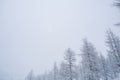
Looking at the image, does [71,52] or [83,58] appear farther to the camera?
[71,52]

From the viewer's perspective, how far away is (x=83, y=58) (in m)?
23.3

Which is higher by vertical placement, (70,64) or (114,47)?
(114,47)

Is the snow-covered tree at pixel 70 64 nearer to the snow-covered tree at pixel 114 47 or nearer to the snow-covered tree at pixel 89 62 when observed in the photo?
the snow-covered tree at pixel 89 62

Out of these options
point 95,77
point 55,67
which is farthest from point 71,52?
point 55,67

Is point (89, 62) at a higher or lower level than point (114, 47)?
lower

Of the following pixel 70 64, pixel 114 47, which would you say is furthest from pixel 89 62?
pixel 114 47

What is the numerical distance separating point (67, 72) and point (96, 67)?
785cm

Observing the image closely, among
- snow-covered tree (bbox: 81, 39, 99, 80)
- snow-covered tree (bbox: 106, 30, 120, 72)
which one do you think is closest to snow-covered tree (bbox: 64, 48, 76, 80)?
snow-covered tree (bbox: 81, 39, 99, 80)

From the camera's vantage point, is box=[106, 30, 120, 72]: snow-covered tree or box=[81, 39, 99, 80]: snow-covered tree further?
box=[106, 30, 120, 72]: snow-covered tree

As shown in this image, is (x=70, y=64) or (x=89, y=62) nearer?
(x=89, y=62)

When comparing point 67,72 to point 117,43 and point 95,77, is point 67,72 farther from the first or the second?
point 117,43

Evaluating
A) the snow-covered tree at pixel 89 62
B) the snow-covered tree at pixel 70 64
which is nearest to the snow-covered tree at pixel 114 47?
the snow-covered tree at pixel 89 62

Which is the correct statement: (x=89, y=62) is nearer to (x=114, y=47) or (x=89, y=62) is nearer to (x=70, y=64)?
(x=70, y=64)

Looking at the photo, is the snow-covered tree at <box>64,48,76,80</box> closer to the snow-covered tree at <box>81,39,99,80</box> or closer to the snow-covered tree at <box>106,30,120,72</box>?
the snow-covered tree at <box>81,39,99,80</box>
